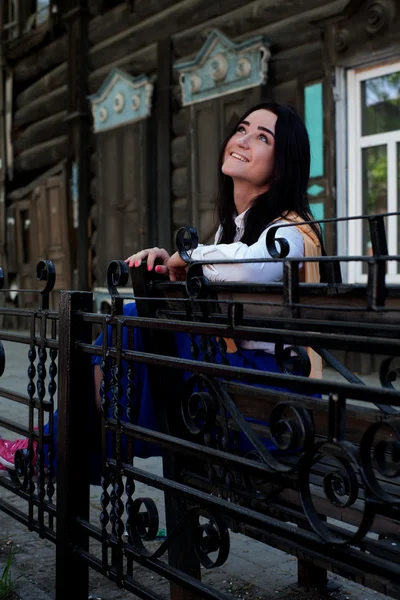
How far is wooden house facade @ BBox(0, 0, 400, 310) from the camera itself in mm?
7129

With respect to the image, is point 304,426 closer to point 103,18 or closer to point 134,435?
point 134,435

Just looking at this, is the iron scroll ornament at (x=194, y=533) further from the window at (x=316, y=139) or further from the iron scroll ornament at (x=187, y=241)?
the window at (x=316, y=139)

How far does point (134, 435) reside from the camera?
195 cm

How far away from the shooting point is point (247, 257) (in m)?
2.30

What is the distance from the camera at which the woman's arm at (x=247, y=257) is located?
2.23 m

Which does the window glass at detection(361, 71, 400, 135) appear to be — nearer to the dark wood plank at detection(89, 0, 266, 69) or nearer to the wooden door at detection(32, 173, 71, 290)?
the dark wood plank at detection(89, 0, 266, 69)

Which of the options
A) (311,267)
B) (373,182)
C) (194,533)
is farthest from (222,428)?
(373,182)

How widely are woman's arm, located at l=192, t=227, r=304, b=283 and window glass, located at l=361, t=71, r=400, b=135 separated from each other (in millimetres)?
4974

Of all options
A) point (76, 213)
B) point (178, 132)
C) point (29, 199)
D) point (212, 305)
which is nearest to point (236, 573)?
point (212, 305)

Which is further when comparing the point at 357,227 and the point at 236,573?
the point at 357,227

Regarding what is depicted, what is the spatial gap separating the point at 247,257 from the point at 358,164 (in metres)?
5.20

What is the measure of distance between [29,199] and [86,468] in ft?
36.2

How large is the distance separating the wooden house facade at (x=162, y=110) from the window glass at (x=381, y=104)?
13 millimetres

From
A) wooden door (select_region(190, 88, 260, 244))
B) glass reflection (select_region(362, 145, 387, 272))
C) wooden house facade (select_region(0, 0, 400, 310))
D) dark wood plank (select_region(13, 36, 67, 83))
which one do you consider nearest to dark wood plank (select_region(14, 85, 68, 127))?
wooden house facade (select_region(0, 0, 400, 310))
